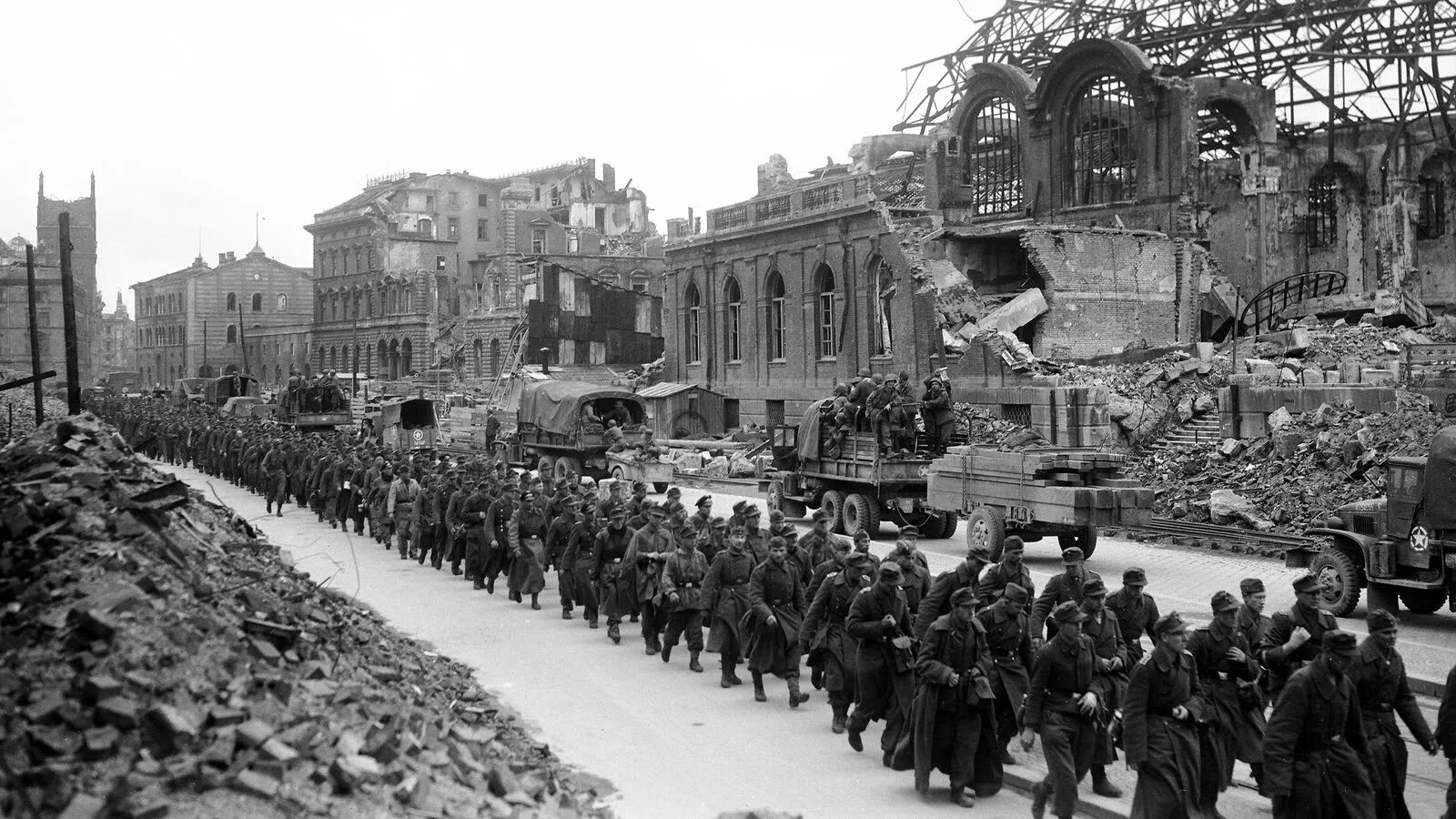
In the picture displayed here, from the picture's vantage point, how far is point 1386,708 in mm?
7840

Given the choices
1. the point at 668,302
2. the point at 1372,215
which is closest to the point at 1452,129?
the point at 1372,215

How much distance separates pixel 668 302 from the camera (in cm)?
4981

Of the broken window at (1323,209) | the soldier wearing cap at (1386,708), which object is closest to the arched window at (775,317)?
the broken window at (1323,209)

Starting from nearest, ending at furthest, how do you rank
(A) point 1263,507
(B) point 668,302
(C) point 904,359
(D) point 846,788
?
(D) point 846,788 → (A) point 1263,507 → (C) point 904,359 → (B) point 668,302

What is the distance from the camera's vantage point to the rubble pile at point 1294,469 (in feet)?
69.8

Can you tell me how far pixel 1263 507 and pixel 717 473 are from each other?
599 inches

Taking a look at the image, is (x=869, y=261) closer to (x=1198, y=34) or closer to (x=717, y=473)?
(x=717, y=473)

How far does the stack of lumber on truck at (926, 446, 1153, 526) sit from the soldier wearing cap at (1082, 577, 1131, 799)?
8238mm

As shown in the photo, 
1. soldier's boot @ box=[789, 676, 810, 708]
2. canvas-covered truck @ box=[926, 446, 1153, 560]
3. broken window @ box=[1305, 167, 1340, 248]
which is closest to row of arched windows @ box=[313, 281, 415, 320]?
broken window @ box=[1305, 167, 1340, 248]

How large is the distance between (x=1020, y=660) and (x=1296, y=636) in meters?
1.80

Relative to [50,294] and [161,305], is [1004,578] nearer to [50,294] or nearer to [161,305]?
[50,294]

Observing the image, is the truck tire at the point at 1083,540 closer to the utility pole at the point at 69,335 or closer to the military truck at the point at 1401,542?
Answer: the military truck at the point at 1401,542

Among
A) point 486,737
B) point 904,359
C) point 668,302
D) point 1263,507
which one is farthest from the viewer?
→ point 668,302

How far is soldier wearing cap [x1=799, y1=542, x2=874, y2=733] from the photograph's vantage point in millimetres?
10688
